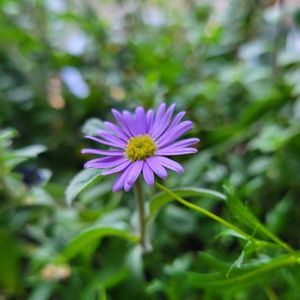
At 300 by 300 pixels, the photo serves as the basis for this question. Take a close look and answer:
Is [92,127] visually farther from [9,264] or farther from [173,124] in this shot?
[9,264]

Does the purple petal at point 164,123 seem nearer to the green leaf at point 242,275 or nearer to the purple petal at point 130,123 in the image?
the purple petal at point 130,123

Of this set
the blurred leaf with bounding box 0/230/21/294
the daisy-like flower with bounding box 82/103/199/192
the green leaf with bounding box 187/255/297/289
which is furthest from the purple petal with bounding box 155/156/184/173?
the blurred leaf with bounding box 0/230/21/294

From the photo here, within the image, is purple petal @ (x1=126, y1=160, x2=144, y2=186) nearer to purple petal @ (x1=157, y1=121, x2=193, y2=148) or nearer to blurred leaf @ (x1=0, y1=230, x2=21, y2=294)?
purple petal @ (x1=157, y1=121, x2=193, y2=148)

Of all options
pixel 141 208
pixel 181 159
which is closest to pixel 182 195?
pixel 141 208

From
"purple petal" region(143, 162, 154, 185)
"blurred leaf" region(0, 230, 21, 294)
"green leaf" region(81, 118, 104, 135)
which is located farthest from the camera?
"blurred leaf" region(0, 230, 21, 294)

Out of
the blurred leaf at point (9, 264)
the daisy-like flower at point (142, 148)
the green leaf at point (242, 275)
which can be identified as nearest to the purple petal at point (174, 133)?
the daisy-like flower at point (142, 148)

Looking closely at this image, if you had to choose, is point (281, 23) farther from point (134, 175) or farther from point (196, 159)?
point (134, 175)

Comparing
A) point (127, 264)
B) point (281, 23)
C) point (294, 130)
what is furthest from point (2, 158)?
point (281, 23)

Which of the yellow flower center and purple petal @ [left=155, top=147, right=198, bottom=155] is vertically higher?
the yellow flower center
